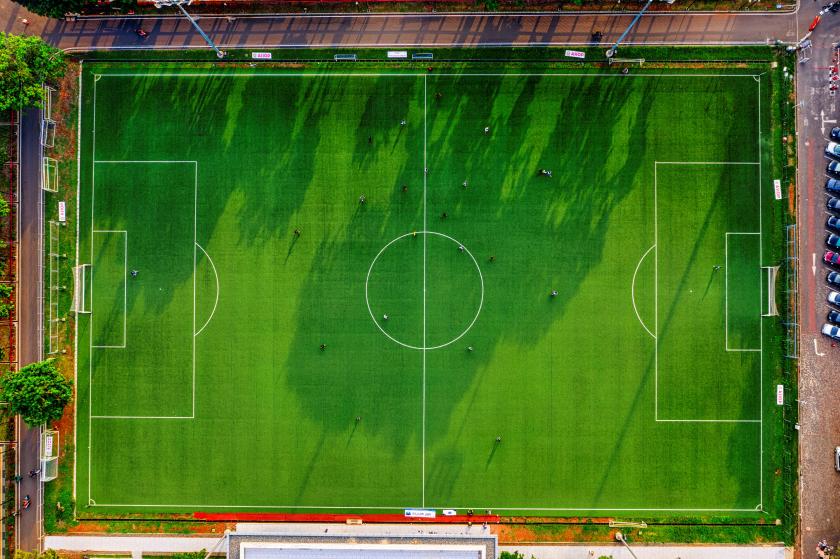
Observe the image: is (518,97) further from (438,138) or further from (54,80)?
(54,80)

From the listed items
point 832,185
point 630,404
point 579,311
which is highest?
point 832,185

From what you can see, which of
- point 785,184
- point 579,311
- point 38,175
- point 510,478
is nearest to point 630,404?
point 579,311

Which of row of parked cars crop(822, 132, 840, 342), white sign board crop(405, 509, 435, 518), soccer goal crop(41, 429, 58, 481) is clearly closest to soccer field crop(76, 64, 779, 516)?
white sign board crop(405, 509, 435, 518)

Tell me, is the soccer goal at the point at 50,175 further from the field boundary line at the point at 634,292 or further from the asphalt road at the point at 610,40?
the field boundary line at the point at 634,292

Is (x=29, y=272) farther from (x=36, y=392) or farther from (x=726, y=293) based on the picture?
(x=726, y=293)

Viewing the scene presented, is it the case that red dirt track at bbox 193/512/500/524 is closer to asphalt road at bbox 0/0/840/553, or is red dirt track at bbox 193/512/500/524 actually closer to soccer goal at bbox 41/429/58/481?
soccer goal at bbox 41/429/58/481

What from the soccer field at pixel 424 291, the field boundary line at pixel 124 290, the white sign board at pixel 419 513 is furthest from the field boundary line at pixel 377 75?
the white sign board at pixel 419 513
